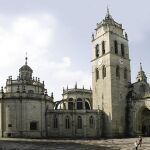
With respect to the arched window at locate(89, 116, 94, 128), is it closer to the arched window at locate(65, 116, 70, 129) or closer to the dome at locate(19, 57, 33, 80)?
the arched window at locate(65, 116, 70, 129)

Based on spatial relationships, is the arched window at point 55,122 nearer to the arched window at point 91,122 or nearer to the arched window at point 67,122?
the arched window at point 67,122

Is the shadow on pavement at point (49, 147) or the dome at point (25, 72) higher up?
the dome at point (25, 72)

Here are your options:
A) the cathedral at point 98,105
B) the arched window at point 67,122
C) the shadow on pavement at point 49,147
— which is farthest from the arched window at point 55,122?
the shadow on pavement at point 49,147

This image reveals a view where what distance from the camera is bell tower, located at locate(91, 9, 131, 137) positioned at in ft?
210

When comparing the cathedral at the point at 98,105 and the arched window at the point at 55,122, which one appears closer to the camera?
the cathedral at the point at 98,105

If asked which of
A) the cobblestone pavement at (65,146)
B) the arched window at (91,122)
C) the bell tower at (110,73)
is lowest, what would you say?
the cobblestone pavement at (65,146)

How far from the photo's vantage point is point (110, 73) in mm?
64875

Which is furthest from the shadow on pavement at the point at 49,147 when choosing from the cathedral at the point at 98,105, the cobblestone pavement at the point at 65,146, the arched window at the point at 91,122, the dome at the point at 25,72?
the dome at the point at 25,72

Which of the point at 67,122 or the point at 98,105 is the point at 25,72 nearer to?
the point at 67,122

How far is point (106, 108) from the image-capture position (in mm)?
64875

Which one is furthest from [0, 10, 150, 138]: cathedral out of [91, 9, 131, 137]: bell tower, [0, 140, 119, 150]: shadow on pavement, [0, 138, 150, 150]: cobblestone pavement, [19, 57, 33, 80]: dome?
[0, 140, 119, 150]: shadow on pavement

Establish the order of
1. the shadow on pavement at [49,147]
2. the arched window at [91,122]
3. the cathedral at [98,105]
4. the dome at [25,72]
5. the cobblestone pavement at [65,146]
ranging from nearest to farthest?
the shadow on pavement at [49,147], the cobblestone pavement at [65,146], the cathedral at [98,105], the arched window at [91,122], the dome at [25,72]

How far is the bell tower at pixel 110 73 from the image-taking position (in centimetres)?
6400

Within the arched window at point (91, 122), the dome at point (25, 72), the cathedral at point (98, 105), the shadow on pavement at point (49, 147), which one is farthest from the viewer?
the dome at point (25, 72)
